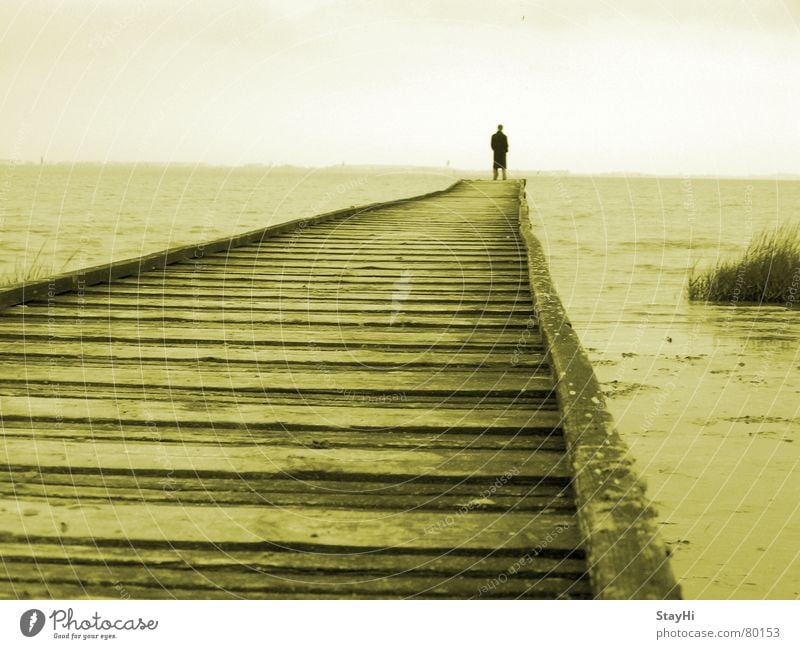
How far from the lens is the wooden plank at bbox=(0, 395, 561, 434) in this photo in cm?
349

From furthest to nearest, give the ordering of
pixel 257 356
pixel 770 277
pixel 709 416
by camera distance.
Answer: pixel 770 277 < pixel 709 416 < pixel 257 356

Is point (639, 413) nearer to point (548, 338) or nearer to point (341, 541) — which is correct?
point (548, 338)

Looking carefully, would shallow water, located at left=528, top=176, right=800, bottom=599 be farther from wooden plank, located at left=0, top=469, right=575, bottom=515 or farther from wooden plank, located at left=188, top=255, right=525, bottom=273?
wooden plank, located at left=0, top=469, right=575, bottom=515

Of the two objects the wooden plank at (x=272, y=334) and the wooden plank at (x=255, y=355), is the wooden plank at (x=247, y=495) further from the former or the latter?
the wooden plank at (x=272, y=334)

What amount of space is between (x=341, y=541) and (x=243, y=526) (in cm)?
31

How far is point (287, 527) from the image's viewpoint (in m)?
2.63

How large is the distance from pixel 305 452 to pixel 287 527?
1.96ft

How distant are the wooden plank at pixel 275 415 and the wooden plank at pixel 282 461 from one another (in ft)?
0.83

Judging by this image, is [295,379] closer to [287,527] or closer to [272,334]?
[272,334]

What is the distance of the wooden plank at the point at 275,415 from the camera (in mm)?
3492

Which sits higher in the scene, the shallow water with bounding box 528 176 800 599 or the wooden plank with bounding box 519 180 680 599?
the wooden plank with bounding box 519 180 680 599

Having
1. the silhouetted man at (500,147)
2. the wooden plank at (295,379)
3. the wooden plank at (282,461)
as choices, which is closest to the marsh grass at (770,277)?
the wooden plank at (295,379)

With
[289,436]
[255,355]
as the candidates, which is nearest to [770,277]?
[255,355]

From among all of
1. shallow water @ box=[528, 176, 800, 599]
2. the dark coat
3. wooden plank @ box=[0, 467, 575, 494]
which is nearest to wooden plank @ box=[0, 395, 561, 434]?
wooden plank @ box=[0, 467, 575, 494]
